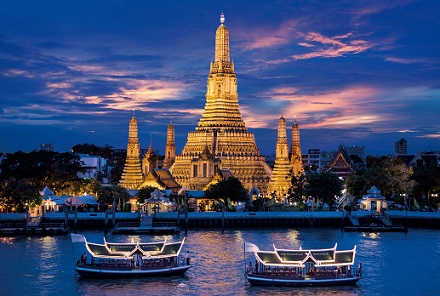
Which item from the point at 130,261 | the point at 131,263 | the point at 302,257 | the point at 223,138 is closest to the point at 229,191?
the point at 223,138

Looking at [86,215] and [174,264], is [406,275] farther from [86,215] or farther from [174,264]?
[86,215]

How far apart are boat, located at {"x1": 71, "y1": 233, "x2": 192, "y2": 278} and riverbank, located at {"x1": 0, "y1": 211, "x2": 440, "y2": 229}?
27025 mm

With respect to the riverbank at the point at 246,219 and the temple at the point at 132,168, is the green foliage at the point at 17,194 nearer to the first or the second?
the riverbank at the point at 246,219

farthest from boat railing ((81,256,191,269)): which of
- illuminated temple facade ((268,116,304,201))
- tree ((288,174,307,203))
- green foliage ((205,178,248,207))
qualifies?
illuminated temple facade ((268,116,304,201))

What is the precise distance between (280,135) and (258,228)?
32.3 meters

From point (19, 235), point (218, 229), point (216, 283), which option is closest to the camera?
point (216, 283)

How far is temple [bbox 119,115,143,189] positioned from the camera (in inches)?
4284

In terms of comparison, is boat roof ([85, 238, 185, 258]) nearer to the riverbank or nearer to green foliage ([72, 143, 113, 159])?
the riverbank

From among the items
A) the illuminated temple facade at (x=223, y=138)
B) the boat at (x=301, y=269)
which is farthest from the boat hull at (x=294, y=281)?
the illuminated temple facade at (x=223, y=138)

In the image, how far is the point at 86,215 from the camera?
265 feet

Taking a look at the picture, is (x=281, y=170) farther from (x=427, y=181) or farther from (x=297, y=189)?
(x=427, y=181)

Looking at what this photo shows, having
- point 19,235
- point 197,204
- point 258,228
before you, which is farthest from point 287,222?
point 19,235

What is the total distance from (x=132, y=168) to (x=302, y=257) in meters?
63.9

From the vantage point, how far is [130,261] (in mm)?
50781
